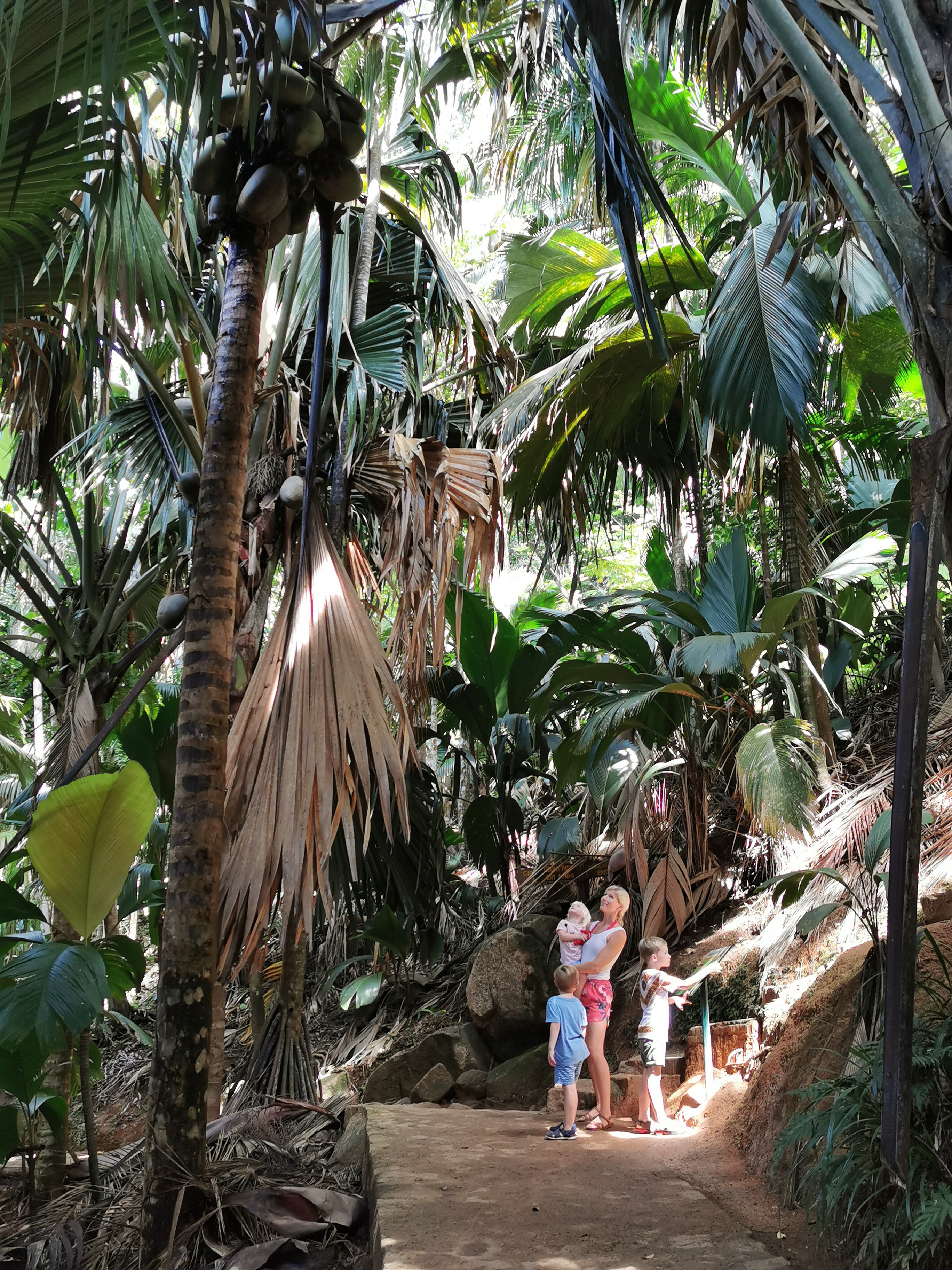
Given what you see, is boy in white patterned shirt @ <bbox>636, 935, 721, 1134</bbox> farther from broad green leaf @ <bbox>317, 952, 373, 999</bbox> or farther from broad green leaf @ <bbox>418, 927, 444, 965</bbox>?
broad green leaf @ <bbox>317, 952, 373, 999</bbox>

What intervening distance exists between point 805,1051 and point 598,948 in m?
1.45

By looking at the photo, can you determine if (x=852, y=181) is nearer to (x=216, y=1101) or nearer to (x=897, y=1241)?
(x=897, y=1241)

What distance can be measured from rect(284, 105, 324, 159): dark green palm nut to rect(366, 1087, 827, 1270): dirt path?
367cm

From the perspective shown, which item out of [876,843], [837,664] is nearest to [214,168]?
[876,843]

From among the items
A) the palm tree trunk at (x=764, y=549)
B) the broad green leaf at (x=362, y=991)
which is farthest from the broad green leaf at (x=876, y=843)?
the broad green leaf at (x=362, y=991)

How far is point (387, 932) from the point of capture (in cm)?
737

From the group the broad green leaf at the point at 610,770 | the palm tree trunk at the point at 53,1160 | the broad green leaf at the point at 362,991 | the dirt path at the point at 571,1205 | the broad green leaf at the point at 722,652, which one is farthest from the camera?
the broad green leaf at the point at 362,991

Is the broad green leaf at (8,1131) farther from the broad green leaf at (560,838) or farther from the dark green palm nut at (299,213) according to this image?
the broad green leaf at (560,838)

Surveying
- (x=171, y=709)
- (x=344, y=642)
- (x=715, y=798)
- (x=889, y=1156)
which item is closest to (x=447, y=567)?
(x=344, y=642)

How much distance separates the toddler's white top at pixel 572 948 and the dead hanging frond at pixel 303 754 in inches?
97.6

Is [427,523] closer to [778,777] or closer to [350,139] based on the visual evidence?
Answer: [350,139]

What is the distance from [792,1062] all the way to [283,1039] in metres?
3.06

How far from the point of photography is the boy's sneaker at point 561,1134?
16.2ft

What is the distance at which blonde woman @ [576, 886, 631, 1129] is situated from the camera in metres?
5.33
